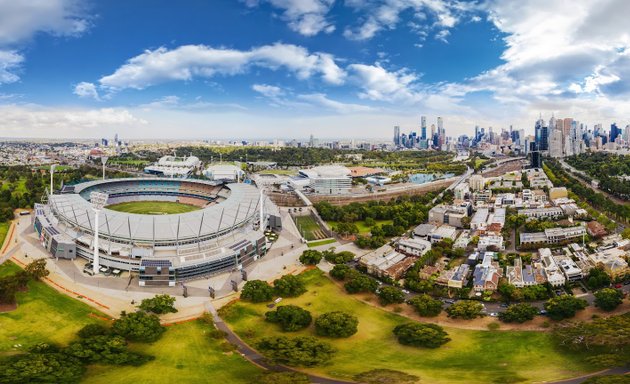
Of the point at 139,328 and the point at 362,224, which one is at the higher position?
the point at 362,224

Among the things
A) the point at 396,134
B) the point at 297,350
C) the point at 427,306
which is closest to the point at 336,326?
the point at 297,350

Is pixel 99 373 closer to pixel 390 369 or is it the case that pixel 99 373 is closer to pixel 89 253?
pixel 390 369

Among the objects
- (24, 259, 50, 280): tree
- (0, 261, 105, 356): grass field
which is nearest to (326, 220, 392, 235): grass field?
(0, 261, 105, 356): grass field

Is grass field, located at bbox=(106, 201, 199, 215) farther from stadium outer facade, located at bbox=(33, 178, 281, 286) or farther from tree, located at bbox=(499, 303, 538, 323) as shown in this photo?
tree, located at bbox=(499, 303, 538, 323)

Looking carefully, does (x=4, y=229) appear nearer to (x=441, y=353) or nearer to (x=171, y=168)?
(x=441, y=353)

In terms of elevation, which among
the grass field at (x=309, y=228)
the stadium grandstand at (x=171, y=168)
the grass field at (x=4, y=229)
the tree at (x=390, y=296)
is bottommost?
the tree at (x=390, y=296)

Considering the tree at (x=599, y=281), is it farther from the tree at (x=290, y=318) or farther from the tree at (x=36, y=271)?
the tree at (x=36, y=271)

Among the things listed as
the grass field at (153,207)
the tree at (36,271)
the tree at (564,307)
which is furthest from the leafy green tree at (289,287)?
the grass field at (153,207)
